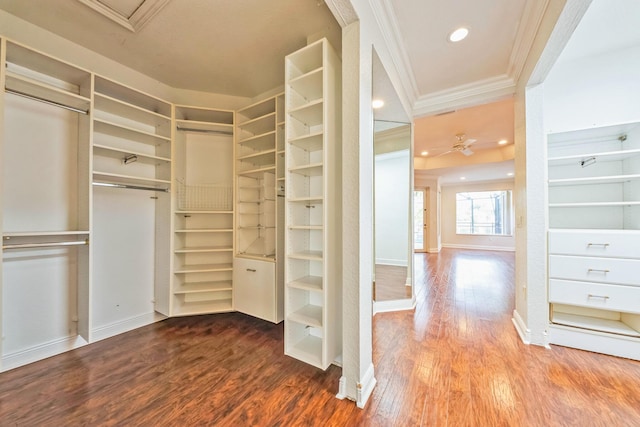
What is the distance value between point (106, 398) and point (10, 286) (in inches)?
48.3

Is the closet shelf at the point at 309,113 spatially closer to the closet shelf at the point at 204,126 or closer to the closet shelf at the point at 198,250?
the closet shelf at the point at 204,126

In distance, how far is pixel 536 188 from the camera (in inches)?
84.6

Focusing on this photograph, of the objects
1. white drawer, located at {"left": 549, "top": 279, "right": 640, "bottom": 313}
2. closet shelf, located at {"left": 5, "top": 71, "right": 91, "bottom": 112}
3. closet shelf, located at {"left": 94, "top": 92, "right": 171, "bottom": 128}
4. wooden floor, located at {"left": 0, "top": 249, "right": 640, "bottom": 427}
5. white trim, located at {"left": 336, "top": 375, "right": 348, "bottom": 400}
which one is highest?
closet shelf, located at {"left": 94, "top": 92, "right": 171, "bottom": 128}

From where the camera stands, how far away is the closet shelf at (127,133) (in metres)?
2.16

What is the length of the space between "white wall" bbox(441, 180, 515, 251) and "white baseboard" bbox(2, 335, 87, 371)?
9.51 meters

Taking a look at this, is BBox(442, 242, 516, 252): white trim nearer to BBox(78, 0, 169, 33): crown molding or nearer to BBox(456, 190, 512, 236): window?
BBox(456, 190, 512, 236): window

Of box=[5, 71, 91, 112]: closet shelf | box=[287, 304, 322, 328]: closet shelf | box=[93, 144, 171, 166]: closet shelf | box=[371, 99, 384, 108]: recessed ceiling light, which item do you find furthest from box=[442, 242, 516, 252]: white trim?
box=[5, 71, 91, 112]: closet shelf

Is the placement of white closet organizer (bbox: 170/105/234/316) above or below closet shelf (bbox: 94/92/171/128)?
below

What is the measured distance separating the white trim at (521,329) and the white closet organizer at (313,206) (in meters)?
1.76

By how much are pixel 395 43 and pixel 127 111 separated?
260 cm

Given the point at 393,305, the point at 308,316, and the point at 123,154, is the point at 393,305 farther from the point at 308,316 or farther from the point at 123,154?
the point at 123,154

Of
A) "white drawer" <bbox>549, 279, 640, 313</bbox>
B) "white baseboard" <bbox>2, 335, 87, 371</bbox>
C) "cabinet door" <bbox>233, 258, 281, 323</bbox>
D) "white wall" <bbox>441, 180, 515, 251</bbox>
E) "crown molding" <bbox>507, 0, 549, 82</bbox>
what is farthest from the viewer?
"white wall" <bbox>441, 180, 515, 251</bbox>

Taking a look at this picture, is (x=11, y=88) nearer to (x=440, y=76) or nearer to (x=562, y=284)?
(x=440, y=76)

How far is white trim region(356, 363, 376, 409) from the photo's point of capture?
1436mm
